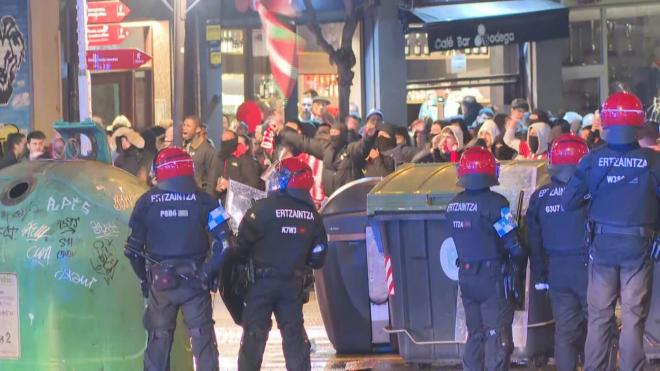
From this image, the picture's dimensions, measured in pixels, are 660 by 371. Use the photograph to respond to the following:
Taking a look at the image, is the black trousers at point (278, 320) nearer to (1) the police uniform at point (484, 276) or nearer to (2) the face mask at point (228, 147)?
(1) the police uniform at point (484, 276)

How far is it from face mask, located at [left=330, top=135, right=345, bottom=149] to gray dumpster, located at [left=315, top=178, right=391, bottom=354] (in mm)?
4076

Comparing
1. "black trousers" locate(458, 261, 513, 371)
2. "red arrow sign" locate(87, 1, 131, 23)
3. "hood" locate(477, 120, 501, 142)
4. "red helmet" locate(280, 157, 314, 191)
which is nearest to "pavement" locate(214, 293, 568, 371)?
"black trousers" locate(458, 261, 513, 371)

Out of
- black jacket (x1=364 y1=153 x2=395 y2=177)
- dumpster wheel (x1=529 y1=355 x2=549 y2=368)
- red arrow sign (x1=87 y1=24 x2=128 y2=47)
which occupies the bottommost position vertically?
dumpster wheel (x1=529 y1=355 x2=549 y2=368)

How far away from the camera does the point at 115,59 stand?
1911cm

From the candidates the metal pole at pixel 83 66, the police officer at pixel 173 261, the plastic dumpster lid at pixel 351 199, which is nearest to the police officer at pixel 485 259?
the police officer at pixel 173 261

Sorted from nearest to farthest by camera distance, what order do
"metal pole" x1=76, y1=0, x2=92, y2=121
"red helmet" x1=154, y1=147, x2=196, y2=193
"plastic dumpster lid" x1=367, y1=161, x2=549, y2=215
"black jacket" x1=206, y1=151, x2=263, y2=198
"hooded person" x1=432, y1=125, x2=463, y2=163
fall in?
"red helmet" x1=154, y1=147, x2=196, y2=193
"plastic dumpster lid" x1=367, y1=161, x2=549, y2=215
"hooded person" x1=432, y1=125, x2=463, y2=163
"metal pole" x1=76, y1=0, x2=92, y2=121
"black jacket" x1=206, y1=151, x2=263, y2=198

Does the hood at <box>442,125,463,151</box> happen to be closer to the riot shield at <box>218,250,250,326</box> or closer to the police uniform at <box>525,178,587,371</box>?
the police uniform at <box>525,178,587,371</box>

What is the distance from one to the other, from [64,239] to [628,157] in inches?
149

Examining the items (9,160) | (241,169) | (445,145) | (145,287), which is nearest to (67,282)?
(145,287)

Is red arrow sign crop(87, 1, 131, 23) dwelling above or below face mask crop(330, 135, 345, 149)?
above

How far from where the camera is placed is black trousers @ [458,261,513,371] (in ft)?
31.8

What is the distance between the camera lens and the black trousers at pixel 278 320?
32.2 ft

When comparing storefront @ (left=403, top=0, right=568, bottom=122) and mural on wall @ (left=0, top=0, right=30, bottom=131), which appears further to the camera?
storefront @ (left=403, top=0, right=568, bottom=122)

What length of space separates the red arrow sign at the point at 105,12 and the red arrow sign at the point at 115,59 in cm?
128
